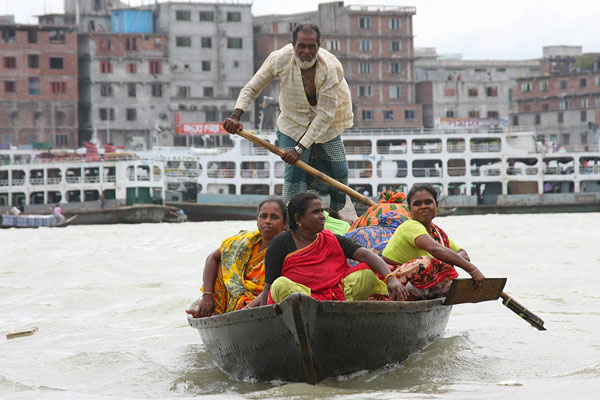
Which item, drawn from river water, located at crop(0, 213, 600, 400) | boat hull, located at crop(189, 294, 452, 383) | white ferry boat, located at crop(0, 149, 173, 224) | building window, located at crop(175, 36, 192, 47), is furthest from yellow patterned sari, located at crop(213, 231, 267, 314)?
building window, located at crop(175, 36, 192, 47)

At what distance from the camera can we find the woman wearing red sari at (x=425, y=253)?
19.8 feet

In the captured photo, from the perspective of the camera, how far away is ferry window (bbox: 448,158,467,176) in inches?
1893

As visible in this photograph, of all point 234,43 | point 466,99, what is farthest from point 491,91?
point 234,43

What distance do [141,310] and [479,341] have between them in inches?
163

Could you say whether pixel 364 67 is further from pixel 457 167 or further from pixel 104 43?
pixel 104 43

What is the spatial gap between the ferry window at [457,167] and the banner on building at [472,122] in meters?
9.84

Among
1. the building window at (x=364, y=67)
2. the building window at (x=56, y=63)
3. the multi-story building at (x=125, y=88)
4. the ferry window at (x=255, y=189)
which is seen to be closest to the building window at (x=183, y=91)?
the multi-story building at (x=125, y=88)

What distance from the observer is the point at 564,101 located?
66.8m

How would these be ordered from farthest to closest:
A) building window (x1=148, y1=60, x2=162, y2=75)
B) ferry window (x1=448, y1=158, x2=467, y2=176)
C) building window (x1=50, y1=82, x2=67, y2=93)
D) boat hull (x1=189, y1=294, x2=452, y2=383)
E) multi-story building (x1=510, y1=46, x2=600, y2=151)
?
multi-story building (x1=510, y1=46, x2=600, y2=151)
building window (x1=148, y1=60, x2=162, y2=75)
building window (x1=50, y1=82, x2=67, y2=93)
ferry window (x1=448, y1=158, x2=467, y2=176)
boat hull (x1=189, y1=294, x2=452, y2=383)

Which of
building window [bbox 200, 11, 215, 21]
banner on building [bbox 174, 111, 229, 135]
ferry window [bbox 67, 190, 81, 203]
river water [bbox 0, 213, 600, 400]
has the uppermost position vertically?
building window [bbox 200, 11, 215, 21]

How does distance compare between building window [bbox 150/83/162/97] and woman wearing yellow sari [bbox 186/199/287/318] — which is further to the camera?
building window [bbox 150/83/162/97]

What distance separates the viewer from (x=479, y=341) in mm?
7316

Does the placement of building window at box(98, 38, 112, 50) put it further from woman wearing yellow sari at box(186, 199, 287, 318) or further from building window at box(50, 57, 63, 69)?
woman wearing yellow sari at box(186, 199, 287, 318)

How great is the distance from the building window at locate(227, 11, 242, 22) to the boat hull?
2167 inches
